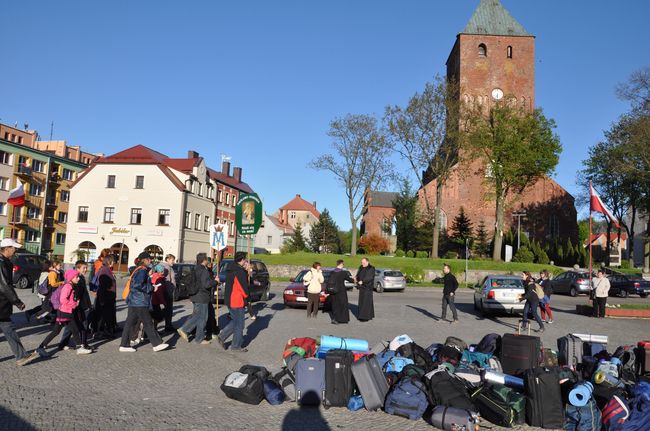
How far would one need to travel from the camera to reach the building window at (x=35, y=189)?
56.2 metres

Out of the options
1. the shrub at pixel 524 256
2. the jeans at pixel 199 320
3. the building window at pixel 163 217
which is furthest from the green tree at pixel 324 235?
the jeans at pixel 199 320

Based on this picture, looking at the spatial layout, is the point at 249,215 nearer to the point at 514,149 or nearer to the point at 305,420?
the point at 305,420

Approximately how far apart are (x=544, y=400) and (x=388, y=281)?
25077mm

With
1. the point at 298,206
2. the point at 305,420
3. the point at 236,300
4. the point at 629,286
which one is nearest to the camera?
the point at 305,420

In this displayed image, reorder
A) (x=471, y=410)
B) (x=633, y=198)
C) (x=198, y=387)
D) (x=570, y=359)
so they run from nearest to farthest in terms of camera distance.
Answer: (x=471, y=410) → (x=198, y=387) → (x=570, y=359) → (x=633, y=198)

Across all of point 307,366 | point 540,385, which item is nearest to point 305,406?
point 307,366

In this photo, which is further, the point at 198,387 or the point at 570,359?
the point at 570,359

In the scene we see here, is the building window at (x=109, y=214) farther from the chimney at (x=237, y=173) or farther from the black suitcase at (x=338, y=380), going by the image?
the black suitcase at (x=338, y=380)

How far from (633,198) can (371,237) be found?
2931 centimetres

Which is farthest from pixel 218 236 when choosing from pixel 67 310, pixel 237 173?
pixel 237 173

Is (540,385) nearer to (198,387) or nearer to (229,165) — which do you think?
(198,387)

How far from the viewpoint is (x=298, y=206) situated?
396ft

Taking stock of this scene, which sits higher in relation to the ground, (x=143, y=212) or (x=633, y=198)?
(x=633, y=198)

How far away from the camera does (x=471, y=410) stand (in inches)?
240
